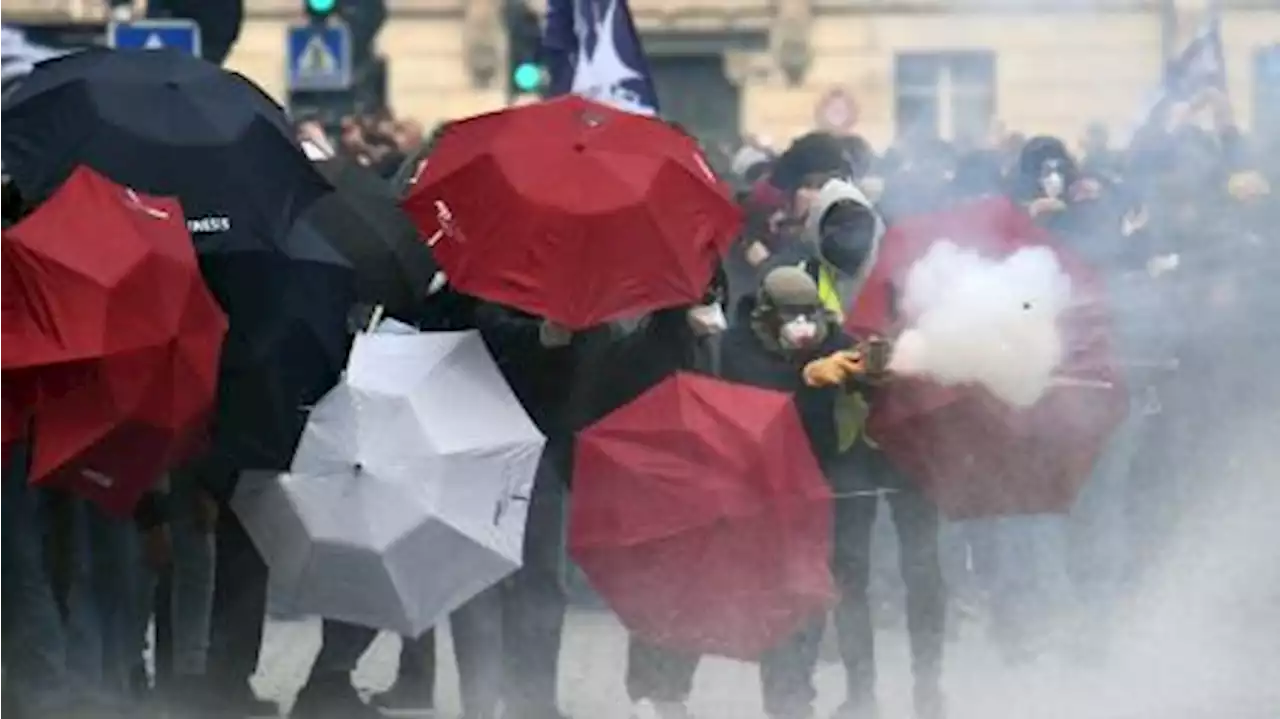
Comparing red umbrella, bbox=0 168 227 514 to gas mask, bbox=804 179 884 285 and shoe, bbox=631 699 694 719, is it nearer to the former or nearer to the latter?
shoe, bbox=631 699 694 719

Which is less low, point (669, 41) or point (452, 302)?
point (452, 302)

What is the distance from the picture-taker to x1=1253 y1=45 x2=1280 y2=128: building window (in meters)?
15.1

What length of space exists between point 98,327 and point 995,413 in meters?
2.78

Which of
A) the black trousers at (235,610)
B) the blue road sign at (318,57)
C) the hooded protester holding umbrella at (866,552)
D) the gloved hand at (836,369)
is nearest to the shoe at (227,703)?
the black trousers at (235,610)

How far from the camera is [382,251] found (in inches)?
411

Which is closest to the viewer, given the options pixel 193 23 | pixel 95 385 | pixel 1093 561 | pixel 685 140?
pixel 95 385

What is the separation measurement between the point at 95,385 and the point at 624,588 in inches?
66.6

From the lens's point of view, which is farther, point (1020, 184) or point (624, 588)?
point (1020, 184)

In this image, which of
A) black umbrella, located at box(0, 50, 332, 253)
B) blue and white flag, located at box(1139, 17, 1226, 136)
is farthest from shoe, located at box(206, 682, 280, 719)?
blue and white flag, located at box(1139, 17, 1226, 136)

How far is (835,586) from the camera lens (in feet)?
35.2

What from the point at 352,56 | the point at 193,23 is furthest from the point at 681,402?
the point at 352,56

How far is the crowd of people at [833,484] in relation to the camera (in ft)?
33.6

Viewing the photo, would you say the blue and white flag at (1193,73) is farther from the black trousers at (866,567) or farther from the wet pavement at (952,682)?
the black trousers at (866,567)

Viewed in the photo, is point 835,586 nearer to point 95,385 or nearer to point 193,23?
point 95,385
